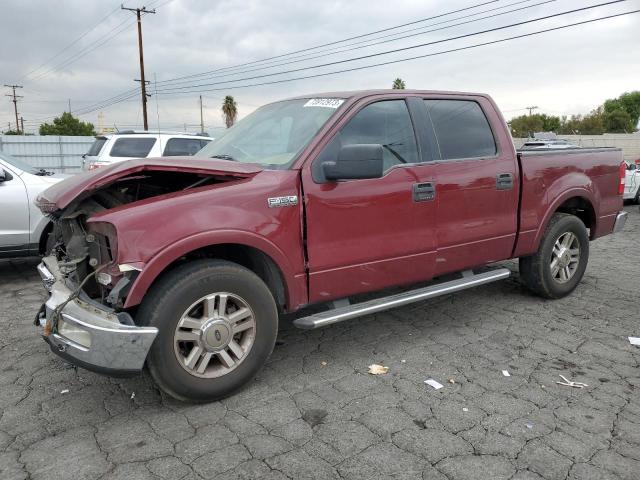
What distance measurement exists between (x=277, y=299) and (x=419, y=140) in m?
1.72

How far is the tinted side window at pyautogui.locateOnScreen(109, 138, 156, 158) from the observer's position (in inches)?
435

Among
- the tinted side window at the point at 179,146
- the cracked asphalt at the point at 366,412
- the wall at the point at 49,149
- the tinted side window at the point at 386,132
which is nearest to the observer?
the cracked asphalt at the point at 366,412

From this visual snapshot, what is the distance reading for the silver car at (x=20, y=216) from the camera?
238 inches

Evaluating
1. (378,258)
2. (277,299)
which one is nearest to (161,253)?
(277,299)

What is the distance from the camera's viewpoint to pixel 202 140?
11320mm

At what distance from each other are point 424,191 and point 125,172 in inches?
85.9

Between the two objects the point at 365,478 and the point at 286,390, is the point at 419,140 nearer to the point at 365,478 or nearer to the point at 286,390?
the point at 286,390

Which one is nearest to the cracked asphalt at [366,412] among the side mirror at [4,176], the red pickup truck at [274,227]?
the red pickup truck at [274,227]

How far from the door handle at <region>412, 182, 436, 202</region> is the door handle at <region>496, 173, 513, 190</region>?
0.81 m

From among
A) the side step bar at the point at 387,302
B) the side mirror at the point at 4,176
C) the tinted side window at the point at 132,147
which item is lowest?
the side step bar at the point at 387,302

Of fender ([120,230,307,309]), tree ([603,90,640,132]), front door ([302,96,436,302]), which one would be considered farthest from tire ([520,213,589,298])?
tree ([603,90,640,132])

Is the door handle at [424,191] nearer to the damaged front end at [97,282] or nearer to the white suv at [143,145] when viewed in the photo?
the damaged front end at [97,282]

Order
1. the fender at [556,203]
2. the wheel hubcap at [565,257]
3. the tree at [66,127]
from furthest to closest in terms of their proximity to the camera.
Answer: the tree at [66,127]
the wheel hubcap at [565,257]
the fender at [556,203]

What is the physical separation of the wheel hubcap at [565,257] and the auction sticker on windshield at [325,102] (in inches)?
109
